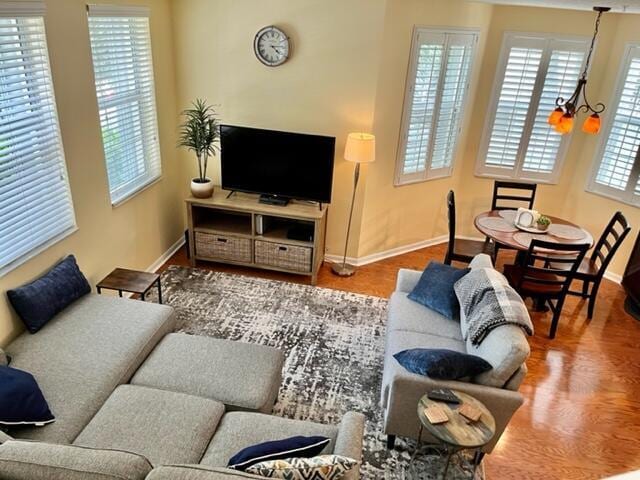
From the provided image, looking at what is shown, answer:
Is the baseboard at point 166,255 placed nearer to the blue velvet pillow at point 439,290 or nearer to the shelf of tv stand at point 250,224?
the shelf of tv stand at point 250,224

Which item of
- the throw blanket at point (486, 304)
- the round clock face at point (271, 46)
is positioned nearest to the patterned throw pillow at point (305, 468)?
the throw blanket at point (486, 304)

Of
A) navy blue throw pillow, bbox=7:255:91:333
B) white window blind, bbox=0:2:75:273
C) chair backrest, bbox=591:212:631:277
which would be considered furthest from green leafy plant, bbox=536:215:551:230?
white window blind, bbox=0:2:75:273

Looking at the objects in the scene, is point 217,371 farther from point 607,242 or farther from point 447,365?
point 607,242

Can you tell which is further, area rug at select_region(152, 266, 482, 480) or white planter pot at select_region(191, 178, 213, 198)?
white planter pot at select_region(191, 178, 213, 198)

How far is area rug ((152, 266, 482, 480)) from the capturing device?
298cm

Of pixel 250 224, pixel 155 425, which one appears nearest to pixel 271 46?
pixel 250 224

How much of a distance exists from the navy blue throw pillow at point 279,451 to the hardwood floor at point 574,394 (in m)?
1.46

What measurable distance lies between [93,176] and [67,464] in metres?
2.54

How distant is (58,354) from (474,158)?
486 centimetres

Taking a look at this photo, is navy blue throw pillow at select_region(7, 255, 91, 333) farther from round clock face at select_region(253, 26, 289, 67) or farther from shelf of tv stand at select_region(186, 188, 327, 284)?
round clock face at select_region(253, 26, 289, 67)

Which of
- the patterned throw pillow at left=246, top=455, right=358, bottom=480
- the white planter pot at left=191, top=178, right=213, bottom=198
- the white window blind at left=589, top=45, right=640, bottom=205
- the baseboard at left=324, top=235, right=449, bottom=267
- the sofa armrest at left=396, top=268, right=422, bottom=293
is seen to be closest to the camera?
the patterned throw pillow at left=246, top=455, right=358, bottom=480

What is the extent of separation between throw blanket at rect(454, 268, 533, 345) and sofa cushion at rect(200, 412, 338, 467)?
1.19 metres

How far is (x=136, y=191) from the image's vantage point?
4332 mm

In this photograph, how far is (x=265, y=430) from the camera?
7.90 feet
